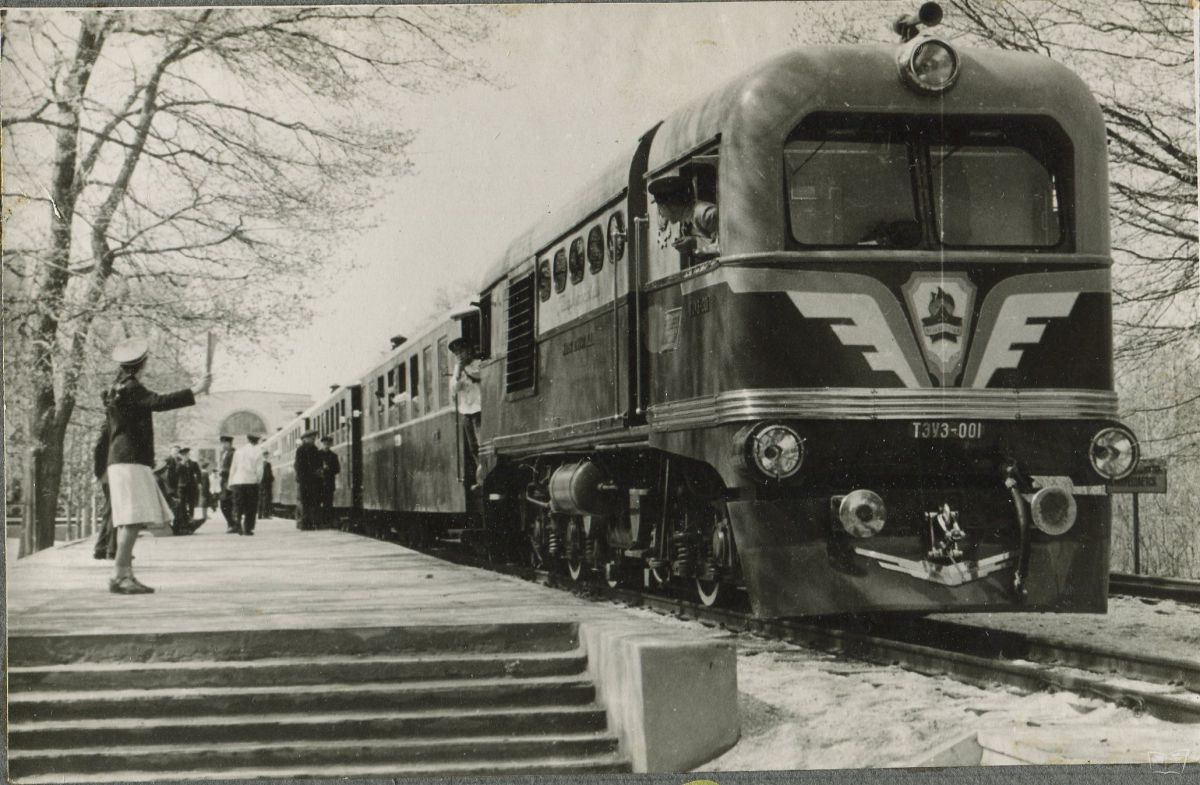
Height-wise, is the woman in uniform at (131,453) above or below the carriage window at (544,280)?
below

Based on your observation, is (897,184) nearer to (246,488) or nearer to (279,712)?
(279,712)

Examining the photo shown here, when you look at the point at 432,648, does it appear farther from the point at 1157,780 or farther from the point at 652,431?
the point at 1157,780

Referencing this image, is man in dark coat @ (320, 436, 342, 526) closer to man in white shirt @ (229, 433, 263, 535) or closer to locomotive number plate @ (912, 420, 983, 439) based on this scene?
man in white shirt @ (229, 433, 263, 535)

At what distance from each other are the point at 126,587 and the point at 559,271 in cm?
402

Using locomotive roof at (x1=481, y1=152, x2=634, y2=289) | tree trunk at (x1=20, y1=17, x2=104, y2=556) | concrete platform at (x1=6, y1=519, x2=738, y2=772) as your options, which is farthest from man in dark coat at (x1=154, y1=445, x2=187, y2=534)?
locomotive roof at (x1=481, y1=152, x2=634, y2=289)

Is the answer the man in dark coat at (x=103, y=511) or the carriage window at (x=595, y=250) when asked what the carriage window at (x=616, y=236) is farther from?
the man in dark coat at (x=103, y=511)

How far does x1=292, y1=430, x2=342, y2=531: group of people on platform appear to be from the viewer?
52.9 ft

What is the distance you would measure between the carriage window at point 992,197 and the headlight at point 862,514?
4.55ft

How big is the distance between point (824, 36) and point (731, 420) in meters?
2.13

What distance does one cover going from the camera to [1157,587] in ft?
31.2

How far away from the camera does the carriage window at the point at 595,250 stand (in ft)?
30.5

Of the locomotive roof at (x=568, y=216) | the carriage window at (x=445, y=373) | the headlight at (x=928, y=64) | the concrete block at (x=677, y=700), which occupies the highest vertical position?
the headlight at (x=928, y=64)

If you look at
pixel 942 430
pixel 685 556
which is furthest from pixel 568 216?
pixel 942 430

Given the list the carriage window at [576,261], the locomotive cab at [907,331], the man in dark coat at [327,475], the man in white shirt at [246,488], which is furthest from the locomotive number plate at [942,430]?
the man in dark coat at [327,475]
